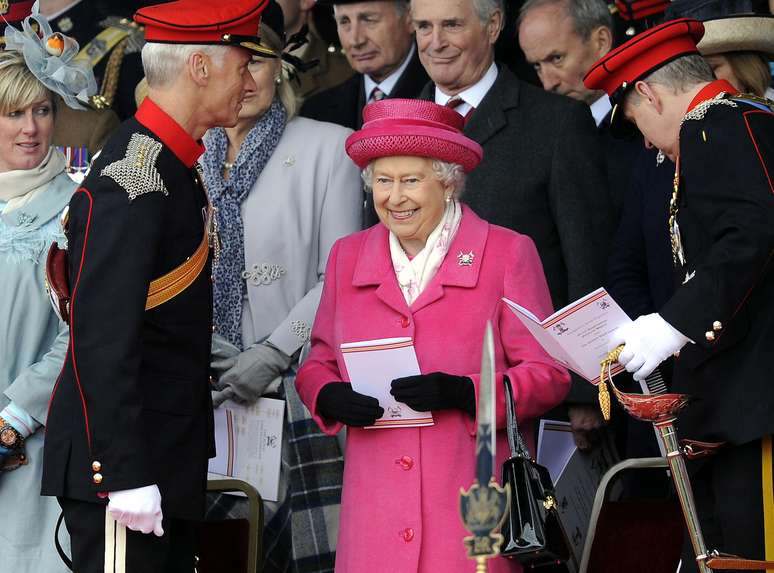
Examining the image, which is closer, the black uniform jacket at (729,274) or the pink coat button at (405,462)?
the black uniform jacket at (729,274)

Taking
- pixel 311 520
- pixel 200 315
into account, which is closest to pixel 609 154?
pixel 311 520

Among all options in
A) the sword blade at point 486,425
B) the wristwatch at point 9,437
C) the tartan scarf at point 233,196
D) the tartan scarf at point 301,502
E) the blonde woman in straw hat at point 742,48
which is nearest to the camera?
the sword blade at point 486,425

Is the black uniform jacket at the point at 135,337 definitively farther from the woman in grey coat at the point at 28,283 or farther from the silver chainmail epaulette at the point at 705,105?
the silver chainmail epaulette at the point at 705,105

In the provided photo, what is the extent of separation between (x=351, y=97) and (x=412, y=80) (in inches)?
12.6

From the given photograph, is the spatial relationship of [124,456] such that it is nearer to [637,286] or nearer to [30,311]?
[30,311]

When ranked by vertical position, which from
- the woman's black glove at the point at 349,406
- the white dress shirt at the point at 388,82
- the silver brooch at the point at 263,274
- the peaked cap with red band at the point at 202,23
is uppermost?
the white dress shirt at the point at 388,82

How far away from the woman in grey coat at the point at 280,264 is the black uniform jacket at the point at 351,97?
2.54ft

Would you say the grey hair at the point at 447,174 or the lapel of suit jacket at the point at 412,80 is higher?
the lapel of suit jacket at the point at 412,80

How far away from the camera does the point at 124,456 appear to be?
359 centimetres

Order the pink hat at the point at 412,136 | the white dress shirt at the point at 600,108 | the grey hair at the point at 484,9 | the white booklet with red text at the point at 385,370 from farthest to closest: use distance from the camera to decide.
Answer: the white dress shirt at the point at 600,108
the grey hair at the point at 484,9
the pink hat at the point at 412,136
the white booklet with red text at the point at 385,370

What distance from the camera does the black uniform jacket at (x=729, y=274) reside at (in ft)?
11.4

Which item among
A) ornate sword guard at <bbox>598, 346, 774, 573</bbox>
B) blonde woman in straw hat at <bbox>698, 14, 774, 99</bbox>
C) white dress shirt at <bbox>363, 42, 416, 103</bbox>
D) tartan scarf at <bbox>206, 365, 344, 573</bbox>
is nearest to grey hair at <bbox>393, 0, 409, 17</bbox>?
white dress shirt at <bbox>363, 42, 416, 103</bbox>

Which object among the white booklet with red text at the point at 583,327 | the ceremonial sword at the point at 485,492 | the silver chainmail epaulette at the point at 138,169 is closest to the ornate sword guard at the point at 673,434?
the white booklet with red text at the point at 583,327

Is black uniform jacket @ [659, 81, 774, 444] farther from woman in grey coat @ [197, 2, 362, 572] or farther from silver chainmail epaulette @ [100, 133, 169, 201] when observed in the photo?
woman in grey coat @ [197, 2, 362, 572]
